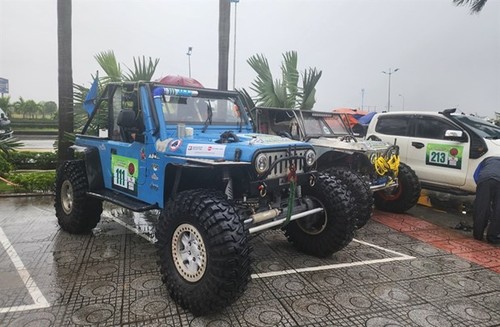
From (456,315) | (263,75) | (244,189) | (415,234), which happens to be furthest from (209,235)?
(263,75)

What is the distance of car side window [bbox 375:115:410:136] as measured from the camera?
307 inches

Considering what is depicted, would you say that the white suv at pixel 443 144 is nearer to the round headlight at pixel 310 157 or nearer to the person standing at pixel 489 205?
the person standing at pixel 489 205

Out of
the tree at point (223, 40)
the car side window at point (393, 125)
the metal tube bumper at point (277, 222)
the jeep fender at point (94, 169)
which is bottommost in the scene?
the metal tube bumper at point (277, 222)

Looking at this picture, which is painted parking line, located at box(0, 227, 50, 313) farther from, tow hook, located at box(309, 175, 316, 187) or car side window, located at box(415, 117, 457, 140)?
car side window, located at box(415, 117, 457, 140)

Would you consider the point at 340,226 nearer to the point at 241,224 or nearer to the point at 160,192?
the point at 241,224

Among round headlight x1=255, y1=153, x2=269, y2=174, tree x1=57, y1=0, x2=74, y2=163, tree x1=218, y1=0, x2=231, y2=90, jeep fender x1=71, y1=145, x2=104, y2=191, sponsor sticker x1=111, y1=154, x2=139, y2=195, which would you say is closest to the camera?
round headlight x1=255, y1=153, x2=269, y2=174

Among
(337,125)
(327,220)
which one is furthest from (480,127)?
(327,220)

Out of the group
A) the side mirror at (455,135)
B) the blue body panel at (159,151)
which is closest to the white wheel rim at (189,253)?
the blue body panel at (159,151)

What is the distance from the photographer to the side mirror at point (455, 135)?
6650 mm

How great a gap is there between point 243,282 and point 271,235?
7.95ft

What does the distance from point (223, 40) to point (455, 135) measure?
208 inches

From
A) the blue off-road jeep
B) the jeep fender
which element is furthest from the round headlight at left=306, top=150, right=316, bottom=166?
the jeep fender

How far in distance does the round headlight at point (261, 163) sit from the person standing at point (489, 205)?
3.76 m

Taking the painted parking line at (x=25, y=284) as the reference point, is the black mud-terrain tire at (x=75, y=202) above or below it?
above
